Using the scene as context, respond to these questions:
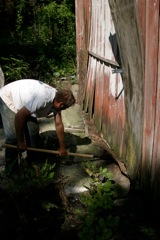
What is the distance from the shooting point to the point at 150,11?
284 cm

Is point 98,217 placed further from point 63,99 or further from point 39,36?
point 39,36

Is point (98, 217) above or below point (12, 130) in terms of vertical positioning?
below

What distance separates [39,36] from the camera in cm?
1259

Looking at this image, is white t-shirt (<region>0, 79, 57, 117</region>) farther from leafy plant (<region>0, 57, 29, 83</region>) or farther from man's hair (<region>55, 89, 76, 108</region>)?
leafy plant (<region>0, 57, 29, 83</region>)

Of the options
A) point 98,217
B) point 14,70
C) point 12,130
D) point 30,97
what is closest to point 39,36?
point 14,70

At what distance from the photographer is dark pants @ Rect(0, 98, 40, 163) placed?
436 cm

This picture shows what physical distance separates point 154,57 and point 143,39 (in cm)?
22

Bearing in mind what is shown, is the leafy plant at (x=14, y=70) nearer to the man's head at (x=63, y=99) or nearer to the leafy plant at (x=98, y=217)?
the man's head at (x=63, y=99)

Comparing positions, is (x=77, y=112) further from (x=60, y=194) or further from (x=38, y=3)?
(x=38, y=3)

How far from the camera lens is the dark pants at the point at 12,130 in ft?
14.3

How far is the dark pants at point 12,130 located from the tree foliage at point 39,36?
14.7 feet

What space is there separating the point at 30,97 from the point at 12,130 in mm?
694

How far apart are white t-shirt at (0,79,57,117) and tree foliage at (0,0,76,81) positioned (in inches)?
185

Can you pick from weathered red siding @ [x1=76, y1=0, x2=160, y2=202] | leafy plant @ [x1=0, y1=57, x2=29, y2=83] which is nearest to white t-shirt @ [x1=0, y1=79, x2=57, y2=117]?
weathered red siding @ [x1=76, y1=0, x2=160, y2=202]
